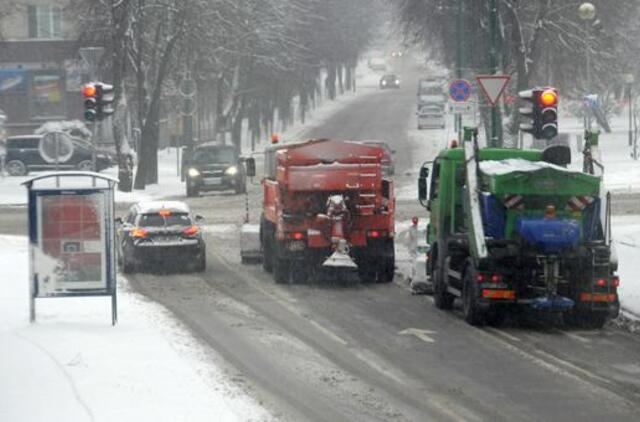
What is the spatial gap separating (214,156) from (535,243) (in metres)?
34.1

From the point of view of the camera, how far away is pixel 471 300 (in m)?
20.9

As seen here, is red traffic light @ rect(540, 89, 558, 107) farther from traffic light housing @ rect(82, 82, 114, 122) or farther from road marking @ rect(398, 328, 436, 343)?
traffic light housing @ rect(82, 82, 114, 122)

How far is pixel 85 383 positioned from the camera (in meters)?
15.1

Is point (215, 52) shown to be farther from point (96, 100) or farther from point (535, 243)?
point (535, 243)

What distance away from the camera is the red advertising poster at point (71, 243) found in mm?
19500

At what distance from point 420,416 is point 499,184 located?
7.47 metres

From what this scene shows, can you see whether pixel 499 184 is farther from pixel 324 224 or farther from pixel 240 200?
pixel 240 200

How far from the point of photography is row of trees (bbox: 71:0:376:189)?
54.5 m

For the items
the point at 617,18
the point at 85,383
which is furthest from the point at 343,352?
the point at 617,18

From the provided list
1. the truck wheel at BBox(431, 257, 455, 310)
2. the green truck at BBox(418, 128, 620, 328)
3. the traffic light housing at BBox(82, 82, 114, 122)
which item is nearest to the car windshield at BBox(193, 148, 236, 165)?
the traffic light housing at BBox(82, 82, 114, 122)

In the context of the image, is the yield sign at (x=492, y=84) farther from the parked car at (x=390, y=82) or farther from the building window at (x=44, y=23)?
the parked car at (x=390, y=82)

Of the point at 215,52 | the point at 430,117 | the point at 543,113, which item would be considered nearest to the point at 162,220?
the point at 543,113

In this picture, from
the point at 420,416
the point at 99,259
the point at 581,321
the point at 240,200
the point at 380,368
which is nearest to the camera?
the point at 420,416

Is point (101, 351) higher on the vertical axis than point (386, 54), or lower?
lower
